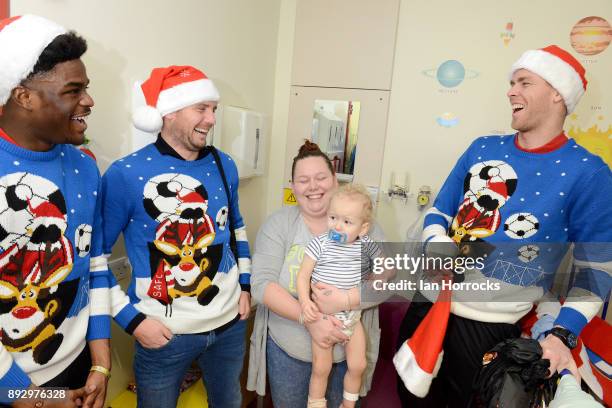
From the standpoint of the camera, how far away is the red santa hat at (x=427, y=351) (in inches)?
54.2

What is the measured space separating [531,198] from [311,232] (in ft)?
2.92

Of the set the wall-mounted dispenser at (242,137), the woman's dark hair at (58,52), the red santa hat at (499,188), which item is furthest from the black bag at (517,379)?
the wall-mounted dispenser at (242,137)

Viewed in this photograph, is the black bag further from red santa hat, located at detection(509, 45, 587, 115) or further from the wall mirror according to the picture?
the wall mirror

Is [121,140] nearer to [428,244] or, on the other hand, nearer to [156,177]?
[156,177]

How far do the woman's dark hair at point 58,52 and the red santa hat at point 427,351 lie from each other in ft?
4.72

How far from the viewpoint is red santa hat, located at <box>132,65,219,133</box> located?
4.95 ft

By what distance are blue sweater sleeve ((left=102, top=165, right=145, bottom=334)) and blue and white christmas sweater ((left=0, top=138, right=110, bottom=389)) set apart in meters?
0.14

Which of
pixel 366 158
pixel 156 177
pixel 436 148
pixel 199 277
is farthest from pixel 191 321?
pixel 436 148

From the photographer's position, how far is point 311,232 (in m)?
1.74

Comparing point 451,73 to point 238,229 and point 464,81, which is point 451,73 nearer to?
point 464,81

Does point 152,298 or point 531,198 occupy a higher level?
point 531,198

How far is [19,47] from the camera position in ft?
3.17

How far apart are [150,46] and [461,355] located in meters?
1.95

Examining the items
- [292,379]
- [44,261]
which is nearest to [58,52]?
[44,261]
